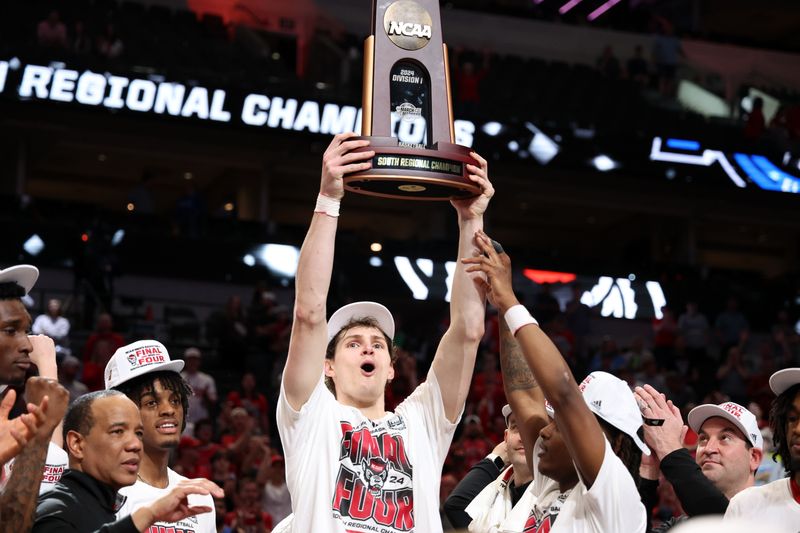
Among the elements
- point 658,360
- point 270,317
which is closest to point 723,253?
point 658,360

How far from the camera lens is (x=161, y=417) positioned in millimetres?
4820

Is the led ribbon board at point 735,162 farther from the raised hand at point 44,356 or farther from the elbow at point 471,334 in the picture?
the raised hand at point 44,356

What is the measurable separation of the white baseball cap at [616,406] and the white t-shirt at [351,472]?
0.63 meters

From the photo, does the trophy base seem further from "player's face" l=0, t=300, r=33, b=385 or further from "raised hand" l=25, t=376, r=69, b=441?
"raised hand" l=25, t=376, r=69, b=441

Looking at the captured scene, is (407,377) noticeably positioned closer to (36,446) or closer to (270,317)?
(270,317)

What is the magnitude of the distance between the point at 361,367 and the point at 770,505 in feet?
4.95

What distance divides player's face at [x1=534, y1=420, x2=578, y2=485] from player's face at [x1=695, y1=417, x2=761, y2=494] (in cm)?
85

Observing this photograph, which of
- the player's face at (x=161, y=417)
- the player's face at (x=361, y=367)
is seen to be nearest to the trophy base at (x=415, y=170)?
the player's face at (x=361, y=367)

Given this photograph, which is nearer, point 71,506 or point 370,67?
point 71,506

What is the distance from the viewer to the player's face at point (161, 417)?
4773 millimetres

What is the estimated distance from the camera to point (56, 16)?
17.4 metres

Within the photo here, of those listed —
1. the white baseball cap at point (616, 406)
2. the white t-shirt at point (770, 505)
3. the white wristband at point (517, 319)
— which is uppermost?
the white wristband at point (517, 319)

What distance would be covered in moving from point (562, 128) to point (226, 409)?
30.6ft

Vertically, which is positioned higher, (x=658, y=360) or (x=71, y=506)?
(x=658, y=360)
